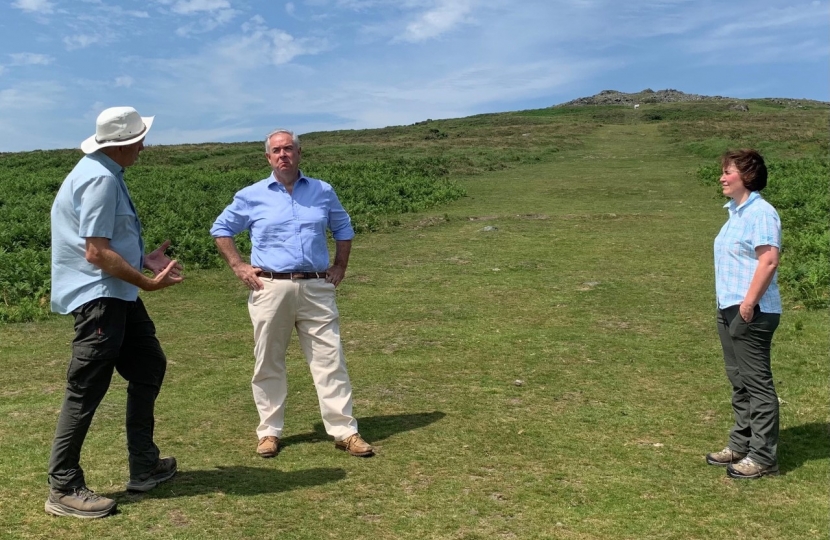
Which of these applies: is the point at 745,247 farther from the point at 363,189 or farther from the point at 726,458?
the point at 363,189

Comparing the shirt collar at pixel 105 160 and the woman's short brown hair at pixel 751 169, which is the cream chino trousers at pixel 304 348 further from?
the woman's short brown hair at pixel 751 169

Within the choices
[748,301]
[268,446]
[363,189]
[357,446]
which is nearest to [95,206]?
[268,446]

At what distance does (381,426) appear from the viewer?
6.26 meters

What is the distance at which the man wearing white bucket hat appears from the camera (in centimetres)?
429

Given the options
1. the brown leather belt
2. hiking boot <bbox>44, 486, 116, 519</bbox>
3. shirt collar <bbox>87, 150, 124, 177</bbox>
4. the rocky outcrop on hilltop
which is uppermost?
the rocky outcrop on hilltop

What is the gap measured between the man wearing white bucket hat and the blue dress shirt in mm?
Answer: 1047

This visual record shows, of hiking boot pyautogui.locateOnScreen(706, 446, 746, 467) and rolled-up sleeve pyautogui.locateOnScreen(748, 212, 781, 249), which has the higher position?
rolled-up sleeve pyautogui.locateOnScreen(748, 212, 781, 249)

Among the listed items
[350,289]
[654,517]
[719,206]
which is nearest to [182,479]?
[654,517]

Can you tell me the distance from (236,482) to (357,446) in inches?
36.1

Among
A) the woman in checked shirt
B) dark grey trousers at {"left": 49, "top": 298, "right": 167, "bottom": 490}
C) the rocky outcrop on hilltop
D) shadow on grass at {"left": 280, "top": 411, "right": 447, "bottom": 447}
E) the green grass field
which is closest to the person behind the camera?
dark grey trousers at {"left": 49, "top": 298, "right": 167, "bottom": 490}

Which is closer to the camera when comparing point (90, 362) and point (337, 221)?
point (90, 362)

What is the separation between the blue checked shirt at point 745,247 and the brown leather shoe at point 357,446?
104 inches

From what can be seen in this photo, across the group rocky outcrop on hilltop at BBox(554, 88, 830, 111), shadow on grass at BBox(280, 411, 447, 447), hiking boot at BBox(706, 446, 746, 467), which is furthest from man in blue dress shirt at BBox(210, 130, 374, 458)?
rocky outcrop on hilltop at BBox(554, 88, 830, 111)

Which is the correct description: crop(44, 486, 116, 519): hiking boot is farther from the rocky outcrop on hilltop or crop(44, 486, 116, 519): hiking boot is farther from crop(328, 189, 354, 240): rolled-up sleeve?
the rocky outcrop on hilltop
